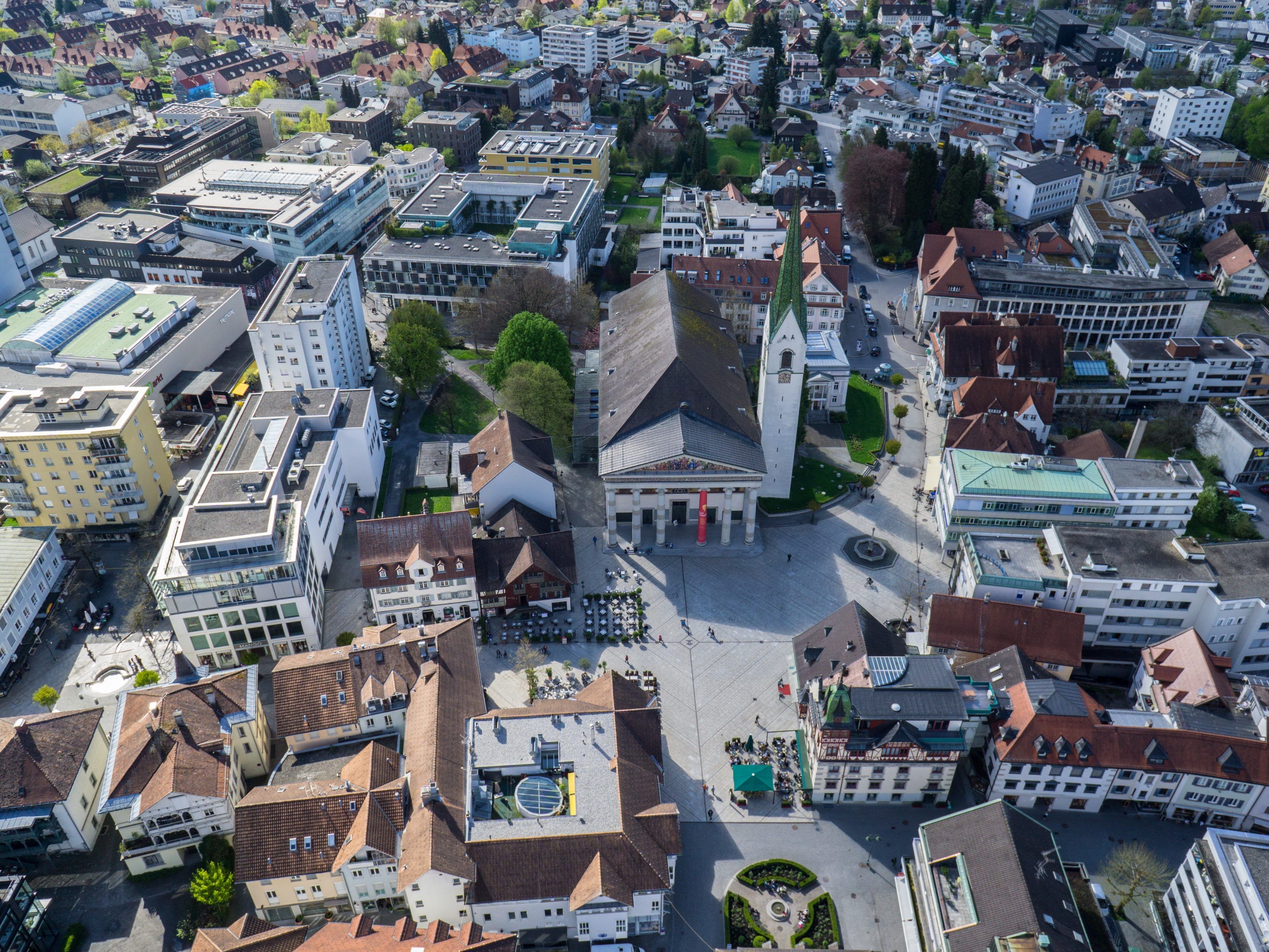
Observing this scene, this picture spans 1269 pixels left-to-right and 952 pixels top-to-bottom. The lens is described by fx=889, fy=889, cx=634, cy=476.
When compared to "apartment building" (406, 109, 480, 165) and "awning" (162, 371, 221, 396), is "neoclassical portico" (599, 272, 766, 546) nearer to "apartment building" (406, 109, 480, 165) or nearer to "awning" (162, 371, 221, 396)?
"awning" (162, 371, 221, 396)

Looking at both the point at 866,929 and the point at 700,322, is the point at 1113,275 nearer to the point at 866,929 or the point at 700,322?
the point at 700,322

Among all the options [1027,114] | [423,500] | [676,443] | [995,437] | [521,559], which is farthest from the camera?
[1027,114]

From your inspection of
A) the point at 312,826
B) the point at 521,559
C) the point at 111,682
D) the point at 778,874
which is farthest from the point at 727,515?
the point at 111,682

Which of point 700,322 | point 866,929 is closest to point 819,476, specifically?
point 700,322

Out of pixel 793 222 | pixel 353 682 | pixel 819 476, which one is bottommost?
→ pixel 819 476

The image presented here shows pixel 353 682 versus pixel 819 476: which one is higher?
pixel 353 682

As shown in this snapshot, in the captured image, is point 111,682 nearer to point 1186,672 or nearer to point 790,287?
point 790,287

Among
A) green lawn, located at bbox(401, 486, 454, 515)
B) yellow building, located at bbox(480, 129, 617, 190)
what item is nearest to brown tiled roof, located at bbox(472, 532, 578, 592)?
green lawn, located at bbox(401, 486, 454, 515)
